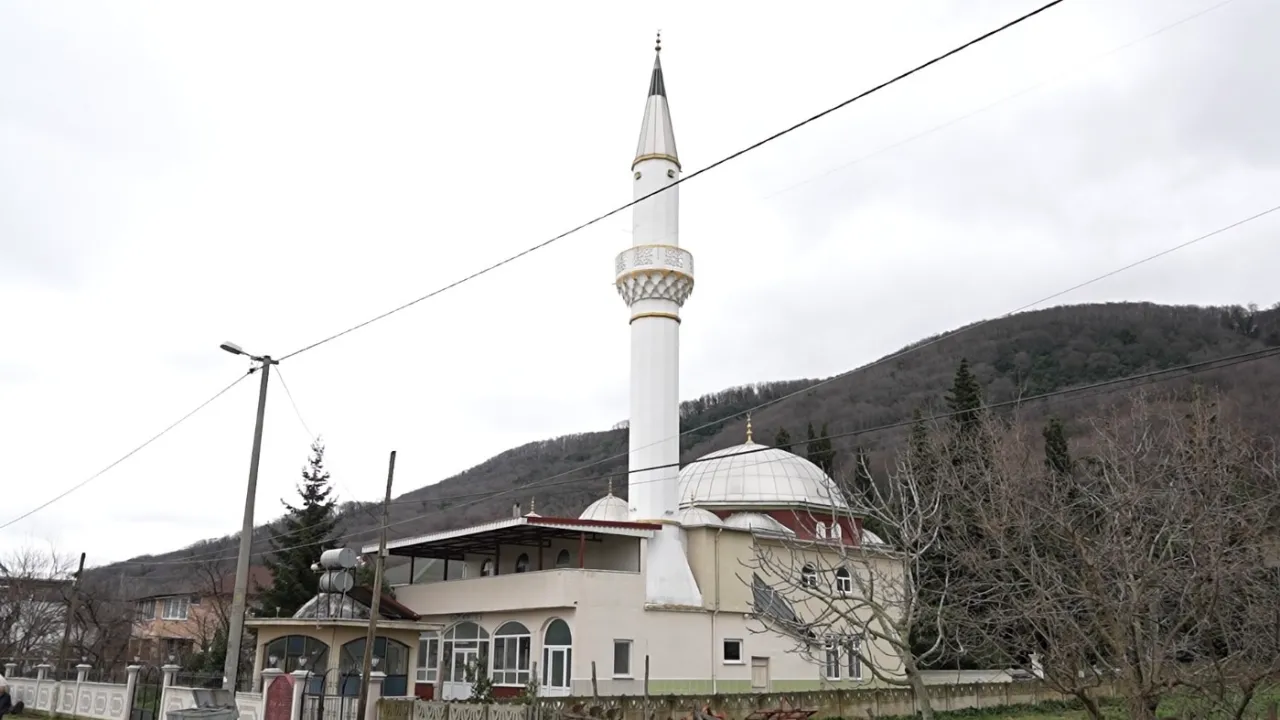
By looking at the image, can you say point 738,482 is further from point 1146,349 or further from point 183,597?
point 1146,349

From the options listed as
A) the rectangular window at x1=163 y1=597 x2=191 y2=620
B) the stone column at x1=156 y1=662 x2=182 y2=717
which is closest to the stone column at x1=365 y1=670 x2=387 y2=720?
the stone column at x1=156 y1=662 x2=182 y2=717

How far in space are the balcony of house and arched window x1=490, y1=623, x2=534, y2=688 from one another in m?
0.72

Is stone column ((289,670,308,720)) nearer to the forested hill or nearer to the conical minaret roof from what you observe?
the conical minaret roof

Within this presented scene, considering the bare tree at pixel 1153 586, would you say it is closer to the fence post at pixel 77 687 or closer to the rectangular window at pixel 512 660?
the rectangular window at pixel 512 660

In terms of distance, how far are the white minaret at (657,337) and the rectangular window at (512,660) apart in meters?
4.01

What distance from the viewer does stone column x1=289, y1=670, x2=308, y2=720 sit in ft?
67.2

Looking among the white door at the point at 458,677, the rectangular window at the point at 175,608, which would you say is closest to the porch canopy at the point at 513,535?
the white door at the point at 458,677

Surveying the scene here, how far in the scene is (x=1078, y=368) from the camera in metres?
75.9

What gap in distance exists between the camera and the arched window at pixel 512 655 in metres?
27.1

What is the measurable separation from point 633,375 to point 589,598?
7.54 meters

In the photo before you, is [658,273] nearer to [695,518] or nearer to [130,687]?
[695,518]

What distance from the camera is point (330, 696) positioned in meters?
21.7

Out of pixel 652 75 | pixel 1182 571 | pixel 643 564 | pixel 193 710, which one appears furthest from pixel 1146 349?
pixel 193 710

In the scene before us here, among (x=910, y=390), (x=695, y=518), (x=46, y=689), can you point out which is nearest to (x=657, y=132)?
(x=695, y=518)
